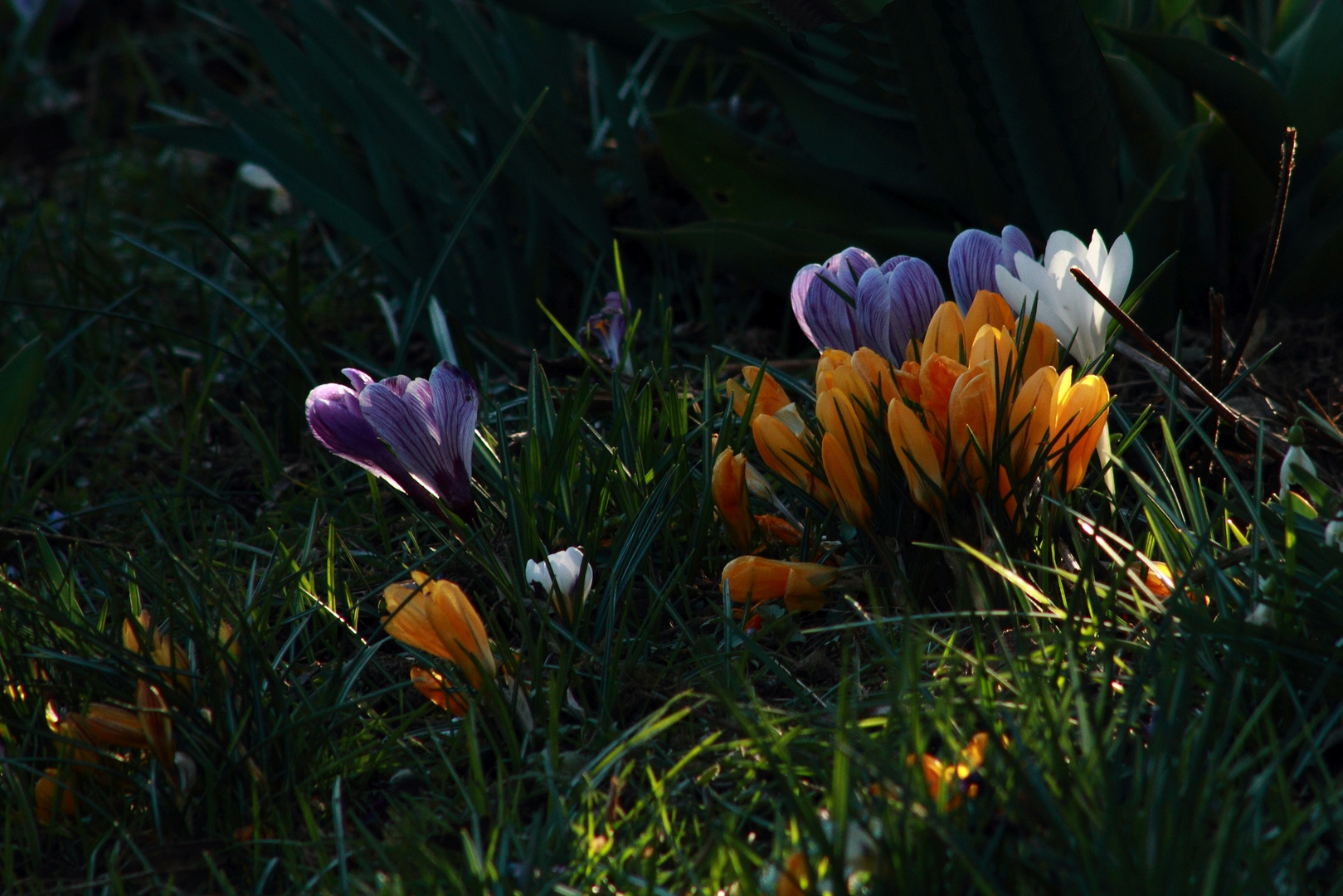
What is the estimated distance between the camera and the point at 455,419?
4.53ft

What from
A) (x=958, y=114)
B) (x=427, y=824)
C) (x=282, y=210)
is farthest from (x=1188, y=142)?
(x=282, y=210)

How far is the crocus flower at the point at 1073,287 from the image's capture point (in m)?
1.36

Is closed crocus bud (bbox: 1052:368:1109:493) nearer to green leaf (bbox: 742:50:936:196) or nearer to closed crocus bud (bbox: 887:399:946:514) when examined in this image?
closed crocus bud (bbox: 887:399:946:514)

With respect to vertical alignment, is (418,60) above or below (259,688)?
above

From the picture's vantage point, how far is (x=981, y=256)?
147 cm

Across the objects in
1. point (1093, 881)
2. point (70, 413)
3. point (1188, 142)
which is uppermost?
point (1188, 142)

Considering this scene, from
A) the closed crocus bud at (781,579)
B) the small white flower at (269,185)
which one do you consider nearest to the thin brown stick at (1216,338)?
the closed crocus bud at (781,579)

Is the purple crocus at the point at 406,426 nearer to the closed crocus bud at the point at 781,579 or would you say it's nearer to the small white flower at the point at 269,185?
the closed crocus bud at the point at 781,579

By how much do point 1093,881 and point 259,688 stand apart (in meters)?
0.87

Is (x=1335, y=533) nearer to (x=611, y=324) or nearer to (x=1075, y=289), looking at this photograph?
(x=1075, y=289)

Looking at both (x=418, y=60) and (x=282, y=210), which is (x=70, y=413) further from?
(x=282, y=210)

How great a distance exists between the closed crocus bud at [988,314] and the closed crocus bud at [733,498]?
0.33 metres

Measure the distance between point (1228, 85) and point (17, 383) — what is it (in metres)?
2.06

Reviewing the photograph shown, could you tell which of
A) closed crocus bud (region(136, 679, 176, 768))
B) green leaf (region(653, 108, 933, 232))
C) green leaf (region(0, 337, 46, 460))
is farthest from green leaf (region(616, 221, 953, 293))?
closed crocus bud (region(136, 679, 176, 768))
